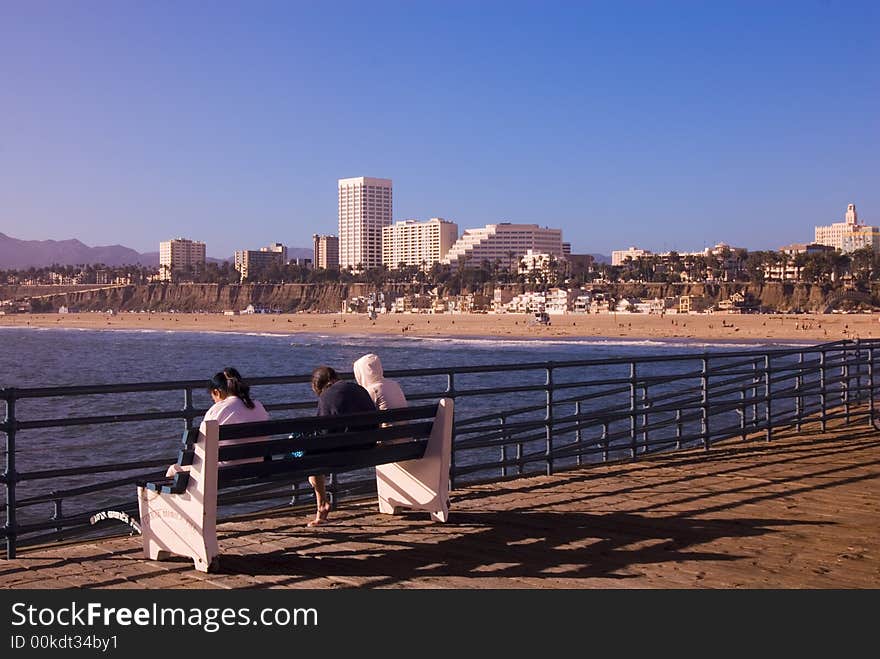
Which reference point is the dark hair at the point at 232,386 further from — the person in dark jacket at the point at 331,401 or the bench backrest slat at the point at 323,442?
the person in dark jacket at the point at 331,401

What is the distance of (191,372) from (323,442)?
52459 mm

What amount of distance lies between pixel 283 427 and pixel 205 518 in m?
0.73

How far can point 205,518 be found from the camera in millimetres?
5840

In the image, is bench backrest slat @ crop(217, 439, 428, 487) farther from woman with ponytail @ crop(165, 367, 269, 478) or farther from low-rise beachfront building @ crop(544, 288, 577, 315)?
low-rise beachfront building @ crop(544, 288, 577, 315)

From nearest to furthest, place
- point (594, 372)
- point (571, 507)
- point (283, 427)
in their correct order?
point (283, 427) → point (571, 507) → point (594, 372)

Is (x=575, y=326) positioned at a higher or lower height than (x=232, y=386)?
lower

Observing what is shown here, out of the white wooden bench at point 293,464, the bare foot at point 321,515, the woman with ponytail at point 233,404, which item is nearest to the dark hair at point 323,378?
the white wooden bench at point 293,464

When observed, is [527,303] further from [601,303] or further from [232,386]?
[232,386]

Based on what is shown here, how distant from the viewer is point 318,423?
21.7 ft

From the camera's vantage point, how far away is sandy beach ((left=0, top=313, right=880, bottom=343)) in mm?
98750

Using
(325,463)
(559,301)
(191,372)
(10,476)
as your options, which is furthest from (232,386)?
(559,301)
